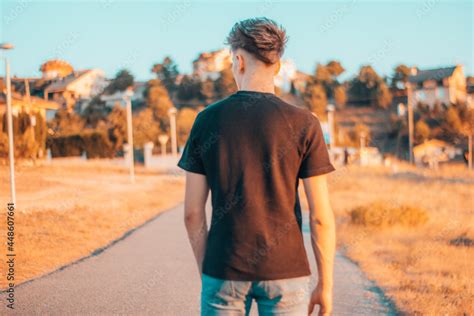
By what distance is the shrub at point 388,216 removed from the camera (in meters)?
13.8

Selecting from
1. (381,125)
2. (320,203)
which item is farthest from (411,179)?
(381,125)

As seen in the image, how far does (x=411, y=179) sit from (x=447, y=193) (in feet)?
25.7

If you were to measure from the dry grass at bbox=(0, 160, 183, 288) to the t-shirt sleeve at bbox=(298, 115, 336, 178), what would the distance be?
5501 millimetres

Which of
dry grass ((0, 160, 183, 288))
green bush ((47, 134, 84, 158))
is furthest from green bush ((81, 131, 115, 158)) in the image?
dry grass ((0, 160, 183, 288))

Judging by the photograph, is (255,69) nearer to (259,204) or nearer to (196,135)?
(196,135)

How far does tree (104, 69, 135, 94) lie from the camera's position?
75.8m

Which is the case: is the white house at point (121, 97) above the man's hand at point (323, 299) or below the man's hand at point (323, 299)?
above

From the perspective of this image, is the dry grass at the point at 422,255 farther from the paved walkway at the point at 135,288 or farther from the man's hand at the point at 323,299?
the man's hand at the point at 323,299

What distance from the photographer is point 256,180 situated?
8.29 feet

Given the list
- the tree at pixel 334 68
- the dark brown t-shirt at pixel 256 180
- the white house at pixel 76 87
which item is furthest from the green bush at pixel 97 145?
the tree at pixel 334 68

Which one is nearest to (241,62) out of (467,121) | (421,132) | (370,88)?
(467,121)

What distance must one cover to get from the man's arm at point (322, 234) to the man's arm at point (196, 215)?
0.49 meters

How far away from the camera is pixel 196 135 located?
2641 mm

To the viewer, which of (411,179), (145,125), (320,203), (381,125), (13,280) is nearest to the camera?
(320,203)
